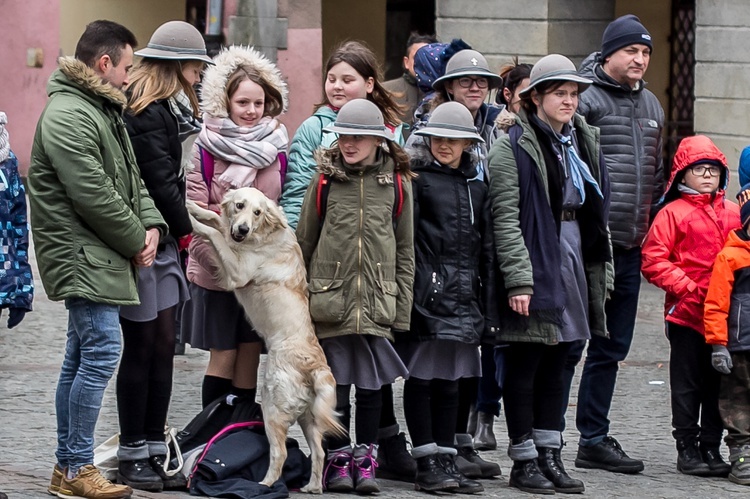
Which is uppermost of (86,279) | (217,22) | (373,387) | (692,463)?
(217,22)

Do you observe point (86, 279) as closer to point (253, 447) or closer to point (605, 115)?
point (253, 447)

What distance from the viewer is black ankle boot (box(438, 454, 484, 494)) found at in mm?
7266

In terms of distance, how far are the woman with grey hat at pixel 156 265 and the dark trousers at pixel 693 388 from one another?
2.71 m

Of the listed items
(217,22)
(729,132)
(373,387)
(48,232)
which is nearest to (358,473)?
(373,387)

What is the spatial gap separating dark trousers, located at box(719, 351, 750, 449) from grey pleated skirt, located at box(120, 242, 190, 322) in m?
2.88

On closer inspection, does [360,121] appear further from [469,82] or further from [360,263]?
[469,82]

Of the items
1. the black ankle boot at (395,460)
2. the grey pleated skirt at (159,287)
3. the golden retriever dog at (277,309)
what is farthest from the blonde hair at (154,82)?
the black ankle boot at (395,460)

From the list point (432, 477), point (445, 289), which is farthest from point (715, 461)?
point (445, 289)

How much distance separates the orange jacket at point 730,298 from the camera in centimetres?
783

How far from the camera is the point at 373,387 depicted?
279 inches

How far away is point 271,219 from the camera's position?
697 centimetres

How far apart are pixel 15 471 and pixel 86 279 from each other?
54.1 inches

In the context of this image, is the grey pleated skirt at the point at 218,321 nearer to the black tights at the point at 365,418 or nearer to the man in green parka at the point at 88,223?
the black tights at the point at 365,418

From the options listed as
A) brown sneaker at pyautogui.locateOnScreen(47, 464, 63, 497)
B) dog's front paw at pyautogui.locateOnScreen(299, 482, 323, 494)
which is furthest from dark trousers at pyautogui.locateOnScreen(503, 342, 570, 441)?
brown sneaker at pyautogui.locateOnScreen(47, 464, 63, 497)
